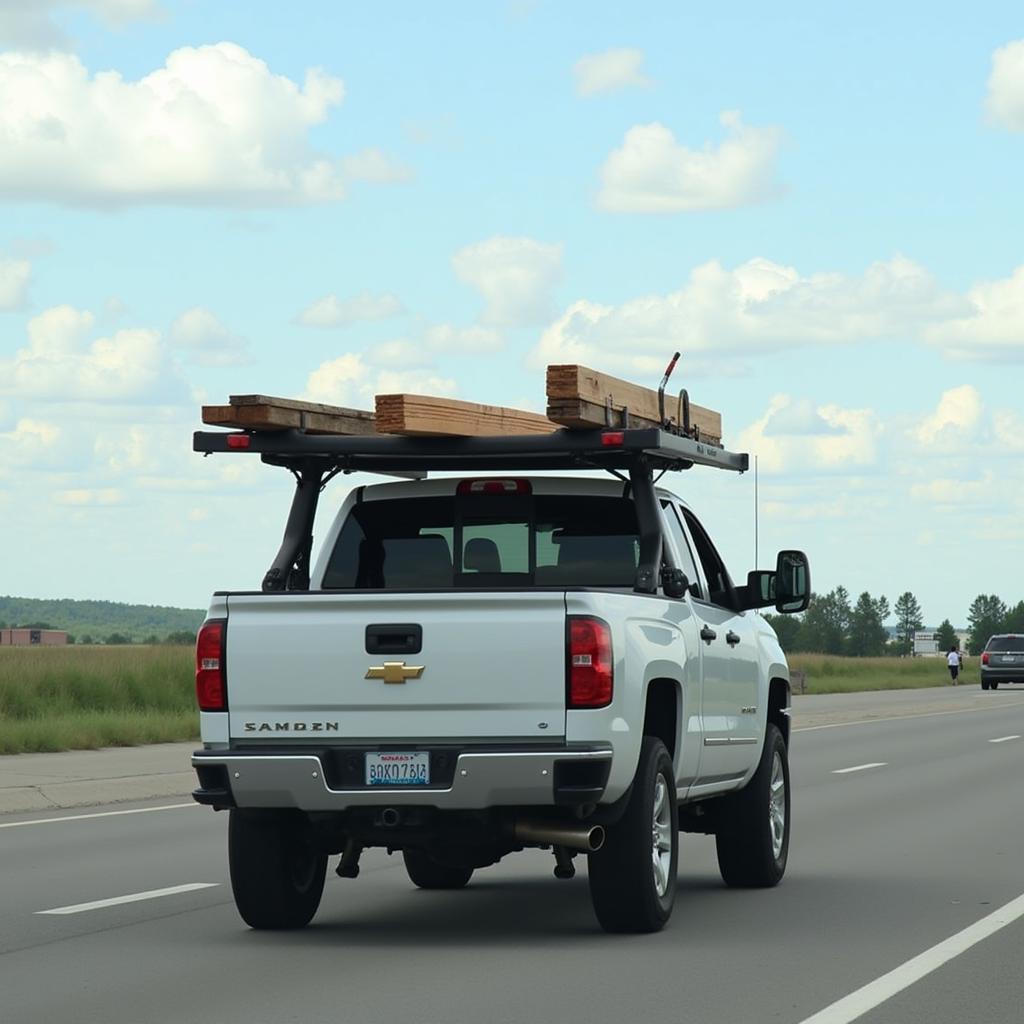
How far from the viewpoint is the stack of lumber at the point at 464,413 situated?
10.5 metres

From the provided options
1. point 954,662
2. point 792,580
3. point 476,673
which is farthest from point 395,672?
point 954,662

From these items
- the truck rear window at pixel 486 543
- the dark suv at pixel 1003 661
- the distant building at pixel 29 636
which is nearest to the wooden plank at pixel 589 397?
the truck rear window at pixel 486 543

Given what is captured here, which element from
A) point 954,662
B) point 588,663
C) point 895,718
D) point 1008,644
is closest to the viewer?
point 588,663

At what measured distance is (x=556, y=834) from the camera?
32.5ft

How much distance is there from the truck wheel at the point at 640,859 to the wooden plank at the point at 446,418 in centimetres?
181

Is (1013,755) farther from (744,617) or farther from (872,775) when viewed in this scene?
(744,617)

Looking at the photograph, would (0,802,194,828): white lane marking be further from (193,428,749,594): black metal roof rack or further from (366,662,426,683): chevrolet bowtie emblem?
(366,662,426,683): chevrolet bowtie emblem

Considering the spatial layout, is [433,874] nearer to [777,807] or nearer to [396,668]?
[777,807]

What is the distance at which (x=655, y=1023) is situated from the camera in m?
8.01

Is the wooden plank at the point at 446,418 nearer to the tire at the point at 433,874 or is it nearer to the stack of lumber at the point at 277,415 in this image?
the stack of lumber at the point at 277,415

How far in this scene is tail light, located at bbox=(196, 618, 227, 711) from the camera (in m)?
10.1

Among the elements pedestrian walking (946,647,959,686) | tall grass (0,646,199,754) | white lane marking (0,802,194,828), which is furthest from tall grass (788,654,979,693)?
white lane marking (0,802,194,828)

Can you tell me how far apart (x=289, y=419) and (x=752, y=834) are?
3.71 m

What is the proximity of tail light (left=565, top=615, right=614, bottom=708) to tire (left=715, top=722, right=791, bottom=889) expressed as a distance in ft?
10.2
